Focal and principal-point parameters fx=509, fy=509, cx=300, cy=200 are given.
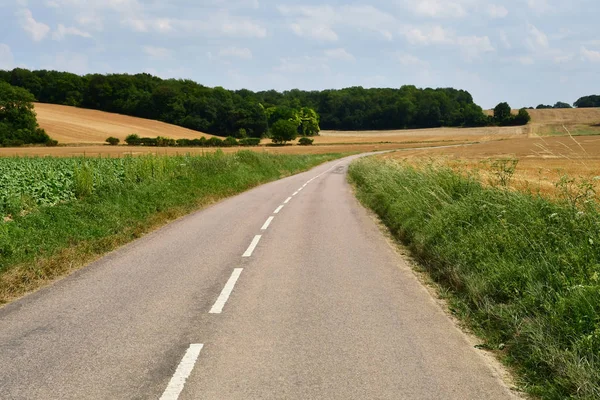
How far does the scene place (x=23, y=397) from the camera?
4.05 meters

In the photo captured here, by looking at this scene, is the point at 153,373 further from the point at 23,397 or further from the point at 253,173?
the point at 253,173

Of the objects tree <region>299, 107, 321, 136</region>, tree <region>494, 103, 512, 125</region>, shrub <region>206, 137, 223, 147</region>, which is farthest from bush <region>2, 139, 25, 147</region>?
tree <region>494, 103, 512, 125</region>

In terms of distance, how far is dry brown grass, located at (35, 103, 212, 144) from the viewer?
76.7 metres

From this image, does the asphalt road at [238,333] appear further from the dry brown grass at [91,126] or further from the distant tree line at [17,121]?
the dry brown grass at [91,126]

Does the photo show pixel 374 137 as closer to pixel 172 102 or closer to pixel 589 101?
pixel 172 102

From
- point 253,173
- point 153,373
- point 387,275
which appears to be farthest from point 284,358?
point 253,173

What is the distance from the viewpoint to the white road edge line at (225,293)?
6.39 m

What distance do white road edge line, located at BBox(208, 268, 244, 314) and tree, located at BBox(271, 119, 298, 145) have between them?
329 ft

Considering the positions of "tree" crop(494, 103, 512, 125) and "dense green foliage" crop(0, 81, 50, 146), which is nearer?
"dense green foliage" crop(0, 81, 50, 146)

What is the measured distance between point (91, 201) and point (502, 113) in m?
138

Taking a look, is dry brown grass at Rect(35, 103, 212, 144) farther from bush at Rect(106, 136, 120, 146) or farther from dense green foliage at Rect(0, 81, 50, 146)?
dense green foliage at Rect(0, 81, 50, 146)

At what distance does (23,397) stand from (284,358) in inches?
87.1

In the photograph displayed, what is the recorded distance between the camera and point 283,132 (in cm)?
10744

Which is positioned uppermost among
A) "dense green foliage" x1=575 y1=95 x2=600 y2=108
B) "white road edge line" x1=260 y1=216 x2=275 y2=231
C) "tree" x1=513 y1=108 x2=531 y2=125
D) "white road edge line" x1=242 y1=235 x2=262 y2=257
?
"dense green foliage" x1=575 y1=95 x2=600 y2=108
